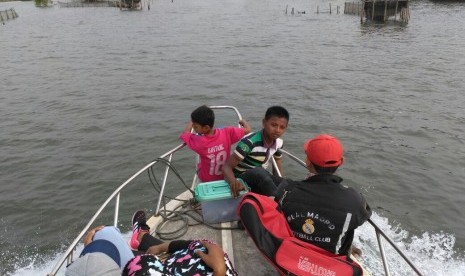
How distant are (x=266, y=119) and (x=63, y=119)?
432 inches

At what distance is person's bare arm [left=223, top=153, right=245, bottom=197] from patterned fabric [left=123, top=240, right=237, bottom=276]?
1.33 meters

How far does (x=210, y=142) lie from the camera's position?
4711 millimetres

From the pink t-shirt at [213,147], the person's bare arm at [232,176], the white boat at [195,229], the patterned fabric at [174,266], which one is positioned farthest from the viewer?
the pink t-shirt at [213,147]

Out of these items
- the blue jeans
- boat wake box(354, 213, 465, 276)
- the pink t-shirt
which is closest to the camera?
the blue jeans

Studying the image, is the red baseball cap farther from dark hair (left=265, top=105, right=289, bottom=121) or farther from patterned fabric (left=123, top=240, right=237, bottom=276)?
dark hair (left=265, top=105, right=289, bottom=121)

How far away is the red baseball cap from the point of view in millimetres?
2955

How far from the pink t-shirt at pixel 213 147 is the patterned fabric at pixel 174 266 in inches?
72.8

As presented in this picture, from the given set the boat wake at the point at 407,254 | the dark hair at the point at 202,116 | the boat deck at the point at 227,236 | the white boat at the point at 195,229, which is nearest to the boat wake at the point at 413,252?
the boat wake at the point at 407,254

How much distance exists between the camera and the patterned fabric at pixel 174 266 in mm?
2566

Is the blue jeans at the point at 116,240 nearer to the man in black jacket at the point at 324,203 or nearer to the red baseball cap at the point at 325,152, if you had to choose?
the man in black jacket at the point at 324,203

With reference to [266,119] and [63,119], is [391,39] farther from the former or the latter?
[266,119]

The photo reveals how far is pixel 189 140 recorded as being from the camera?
4.80 metres

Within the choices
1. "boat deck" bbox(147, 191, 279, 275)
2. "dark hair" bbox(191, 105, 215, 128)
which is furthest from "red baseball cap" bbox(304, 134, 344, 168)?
"dark hair" bbox(191, 105, 215, 128)

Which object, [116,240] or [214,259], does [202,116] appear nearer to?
[116,240]
